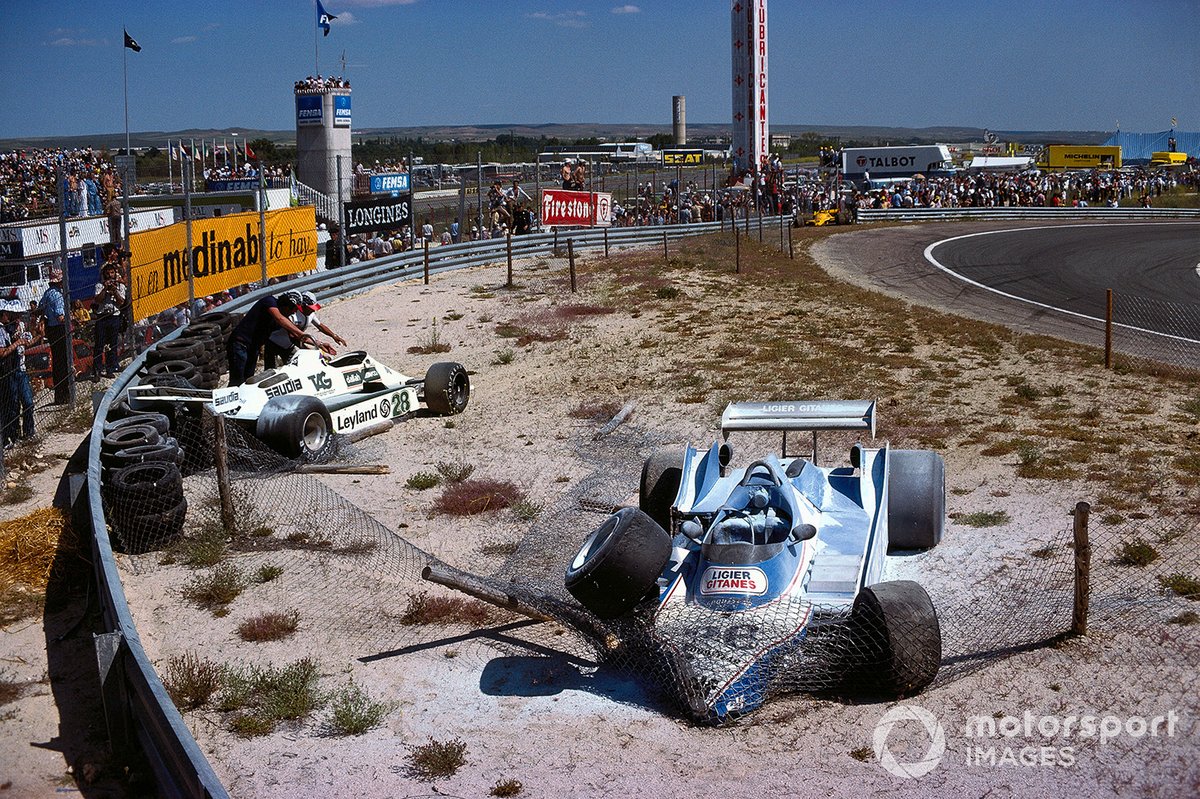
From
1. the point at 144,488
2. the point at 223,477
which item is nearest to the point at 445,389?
the point at 223,477

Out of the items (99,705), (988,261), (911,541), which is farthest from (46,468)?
(988,261)

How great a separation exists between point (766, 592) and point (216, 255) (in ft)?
53.2

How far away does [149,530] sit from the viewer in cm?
1045

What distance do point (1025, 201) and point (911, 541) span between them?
47.9m

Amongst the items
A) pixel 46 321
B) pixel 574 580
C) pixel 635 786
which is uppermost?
pixel 46 321

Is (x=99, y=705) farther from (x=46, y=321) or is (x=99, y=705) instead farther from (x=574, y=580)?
(x=46, y=321)

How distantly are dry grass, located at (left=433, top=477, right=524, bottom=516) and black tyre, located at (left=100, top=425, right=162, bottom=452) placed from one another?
2819 millimetres

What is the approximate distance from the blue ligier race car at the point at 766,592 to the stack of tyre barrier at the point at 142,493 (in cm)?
439

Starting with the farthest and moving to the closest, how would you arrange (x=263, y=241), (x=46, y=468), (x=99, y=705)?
(x=263, y=241) → (x=46, y=468) → (x=99, y=705)

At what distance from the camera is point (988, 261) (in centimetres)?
3359

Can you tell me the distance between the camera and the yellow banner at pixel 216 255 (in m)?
18.1

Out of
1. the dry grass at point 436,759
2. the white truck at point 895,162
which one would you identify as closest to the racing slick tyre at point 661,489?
the dry grass at point 436,759

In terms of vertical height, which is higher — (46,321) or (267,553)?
(46,321)

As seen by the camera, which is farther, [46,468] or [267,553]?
[46,468]
